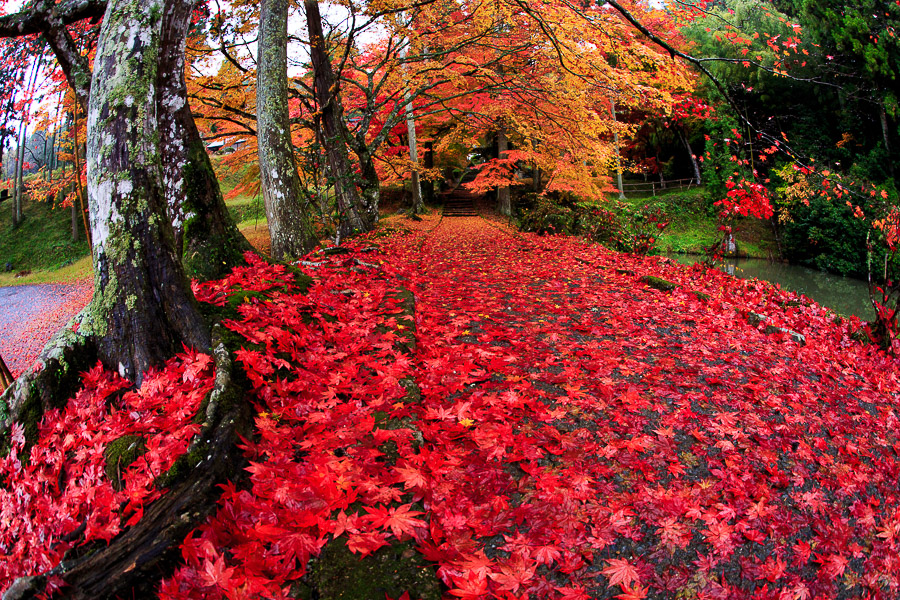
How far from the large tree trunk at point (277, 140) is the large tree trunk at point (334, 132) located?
11.8 ft

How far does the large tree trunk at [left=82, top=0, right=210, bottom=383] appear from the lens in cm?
260

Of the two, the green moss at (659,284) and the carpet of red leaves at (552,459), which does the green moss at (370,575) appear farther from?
the green moss at (659,284)

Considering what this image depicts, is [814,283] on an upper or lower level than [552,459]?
lower

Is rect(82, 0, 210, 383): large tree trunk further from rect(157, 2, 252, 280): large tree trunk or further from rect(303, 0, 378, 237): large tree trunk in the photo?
rect(303, 0, 378, 237): large tree trunk

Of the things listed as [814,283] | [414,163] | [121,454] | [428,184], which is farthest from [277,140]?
[428,184]

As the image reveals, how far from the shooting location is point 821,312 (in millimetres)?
6641

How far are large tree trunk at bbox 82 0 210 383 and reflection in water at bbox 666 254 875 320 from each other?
13114 mm

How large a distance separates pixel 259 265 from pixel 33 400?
7.16 feet

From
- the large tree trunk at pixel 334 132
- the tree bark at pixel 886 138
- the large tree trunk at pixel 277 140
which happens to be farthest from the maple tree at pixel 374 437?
the tree bark at pixel 886 138

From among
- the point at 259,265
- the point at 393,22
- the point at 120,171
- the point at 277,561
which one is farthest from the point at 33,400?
the point at 393,22

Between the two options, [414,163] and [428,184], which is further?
[428,184]

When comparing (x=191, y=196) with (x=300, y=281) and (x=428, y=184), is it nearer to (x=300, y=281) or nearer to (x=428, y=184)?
(x=300, y=281)

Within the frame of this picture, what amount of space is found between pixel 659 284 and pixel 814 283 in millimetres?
13981

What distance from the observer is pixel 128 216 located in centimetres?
261
